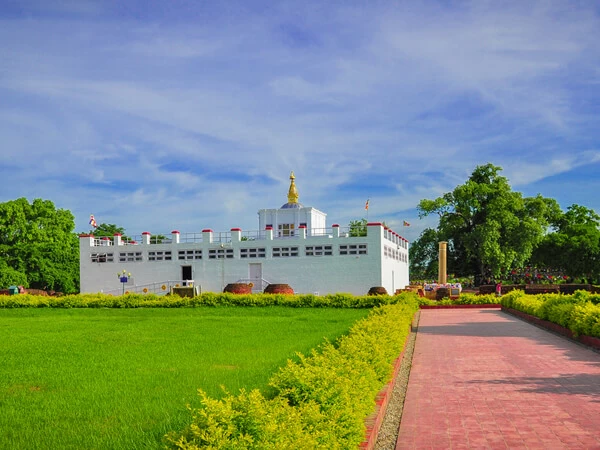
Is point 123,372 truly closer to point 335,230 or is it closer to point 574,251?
point 335,230

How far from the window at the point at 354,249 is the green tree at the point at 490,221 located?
11011 millimetres

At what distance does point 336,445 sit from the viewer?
14.0 ft

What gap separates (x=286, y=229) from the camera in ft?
149

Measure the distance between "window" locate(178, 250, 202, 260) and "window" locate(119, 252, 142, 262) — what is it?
298 centimetres

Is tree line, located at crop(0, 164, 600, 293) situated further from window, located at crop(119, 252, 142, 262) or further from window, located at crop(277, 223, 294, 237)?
window, located at crop(277, 223, 294, 237)

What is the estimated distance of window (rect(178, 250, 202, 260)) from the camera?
1646 inches

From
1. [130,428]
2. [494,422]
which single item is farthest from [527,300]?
[130,428]

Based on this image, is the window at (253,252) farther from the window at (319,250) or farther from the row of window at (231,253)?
the window at (319,250)

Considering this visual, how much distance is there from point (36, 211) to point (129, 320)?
30.7 meters

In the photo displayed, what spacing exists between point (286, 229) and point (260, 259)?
5.34 meters

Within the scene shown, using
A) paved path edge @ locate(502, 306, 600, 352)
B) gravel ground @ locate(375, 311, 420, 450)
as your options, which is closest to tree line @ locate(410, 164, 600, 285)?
paved path edge @ locate(502, 306, 600, 352)

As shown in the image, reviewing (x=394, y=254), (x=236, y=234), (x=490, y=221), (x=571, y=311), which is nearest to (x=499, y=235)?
(x=490, y=221)

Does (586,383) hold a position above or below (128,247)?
below

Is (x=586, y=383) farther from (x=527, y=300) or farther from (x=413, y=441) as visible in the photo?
(x=527, y=300)
